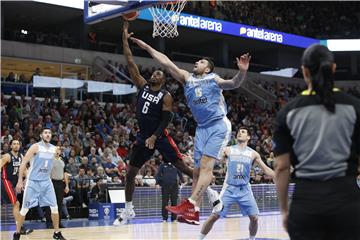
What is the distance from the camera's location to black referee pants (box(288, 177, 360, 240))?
3723 millimetres

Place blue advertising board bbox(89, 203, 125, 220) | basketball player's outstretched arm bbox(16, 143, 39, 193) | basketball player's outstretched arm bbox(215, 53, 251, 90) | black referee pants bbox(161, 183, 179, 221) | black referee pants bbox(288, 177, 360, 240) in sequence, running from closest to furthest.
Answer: black referee pants bbox(288, 177, 360, 240) → basketball player's outstretched arm bbox(215, 53, 251, 90) → basketball player's outstretched arm bbox(16, 143, 39, 193) → black referee pants bbox(161, 183, 179, 221) → blue advertising board bbox(89, 203, 125, 220)

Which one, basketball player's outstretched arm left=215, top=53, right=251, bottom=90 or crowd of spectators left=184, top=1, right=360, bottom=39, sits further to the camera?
crowd of spectators left=184, top=1, right=360, bottom=39

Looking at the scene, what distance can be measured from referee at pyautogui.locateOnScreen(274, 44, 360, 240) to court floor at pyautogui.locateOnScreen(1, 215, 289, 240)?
7922 millimetres

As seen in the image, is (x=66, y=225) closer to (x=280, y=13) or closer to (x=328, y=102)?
(x=328, y=102)

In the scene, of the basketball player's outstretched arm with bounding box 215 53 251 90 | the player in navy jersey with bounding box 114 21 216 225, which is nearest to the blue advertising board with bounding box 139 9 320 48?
Answer: the player in navy jersey with bounding box 114 21 216 225

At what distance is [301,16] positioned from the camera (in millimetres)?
36281

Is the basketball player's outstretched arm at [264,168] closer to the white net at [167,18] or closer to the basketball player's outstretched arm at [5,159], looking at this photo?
the white net at [167,18]

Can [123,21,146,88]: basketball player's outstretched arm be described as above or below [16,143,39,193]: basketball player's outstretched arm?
above

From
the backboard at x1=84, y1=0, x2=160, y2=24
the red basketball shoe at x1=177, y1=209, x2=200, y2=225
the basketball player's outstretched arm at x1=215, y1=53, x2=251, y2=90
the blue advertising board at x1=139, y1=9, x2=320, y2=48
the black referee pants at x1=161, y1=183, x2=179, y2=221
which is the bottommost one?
the black referee pants at x1=161, y1=183, x2=179, y2=221

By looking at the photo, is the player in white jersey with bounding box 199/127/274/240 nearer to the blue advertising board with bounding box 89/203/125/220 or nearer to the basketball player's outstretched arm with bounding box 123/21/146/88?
the basketball player's outstretched arm with bounding box 123/21/146/88

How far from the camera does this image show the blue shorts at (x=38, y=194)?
11.1 meters

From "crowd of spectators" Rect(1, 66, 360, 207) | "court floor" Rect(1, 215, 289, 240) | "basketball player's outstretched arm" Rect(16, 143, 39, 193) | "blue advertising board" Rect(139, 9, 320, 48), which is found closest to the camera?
"basketball player's outstretched arm" Rect(16, 143, 39, 193)

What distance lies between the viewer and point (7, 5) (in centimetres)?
2506

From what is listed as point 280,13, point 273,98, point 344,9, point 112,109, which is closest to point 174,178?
point 112,109
